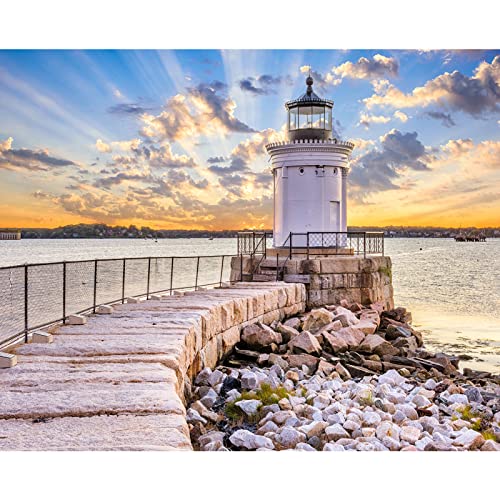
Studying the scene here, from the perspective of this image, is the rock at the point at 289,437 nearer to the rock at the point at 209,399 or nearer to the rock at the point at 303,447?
the rock at the point at 303,447

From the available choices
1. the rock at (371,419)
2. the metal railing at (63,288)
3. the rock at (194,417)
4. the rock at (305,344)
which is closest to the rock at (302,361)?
the rock at (305,344)

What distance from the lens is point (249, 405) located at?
4957 millimetres

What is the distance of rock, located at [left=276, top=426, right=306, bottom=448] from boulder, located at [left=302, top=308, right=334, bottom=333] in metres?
4.69

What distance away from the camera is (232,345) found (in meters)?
7.38

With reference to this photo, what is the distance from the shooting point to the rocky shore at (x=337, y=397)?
446 centimetres

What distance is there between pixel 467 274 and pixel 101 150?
23.6m

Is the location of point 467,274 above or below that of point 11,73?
below

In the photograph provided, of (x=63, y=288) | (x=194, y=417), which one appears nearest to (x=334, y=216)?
(x=63, y=288)

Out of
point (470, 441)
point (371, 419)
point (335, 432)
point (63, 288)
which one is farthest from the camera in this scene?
point (63, 288)

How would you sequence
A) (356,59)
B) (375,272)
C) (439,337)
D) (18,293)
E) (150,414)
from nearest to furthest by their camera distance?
(150,414) → (18,293) → (375,272) → (439,337) → (356,59)

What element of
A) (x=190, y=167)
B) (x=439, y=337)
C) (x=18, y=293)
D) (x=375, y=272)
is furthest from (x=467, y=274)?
(x=18, y=293)

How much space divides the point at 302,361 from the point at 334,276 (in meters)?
4.62

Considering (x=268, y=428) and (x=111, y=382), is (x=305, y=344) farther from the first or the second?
(x=111, y=382)

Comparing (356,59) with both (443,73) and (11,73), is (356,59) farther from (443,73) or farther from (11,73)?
(11,73)
